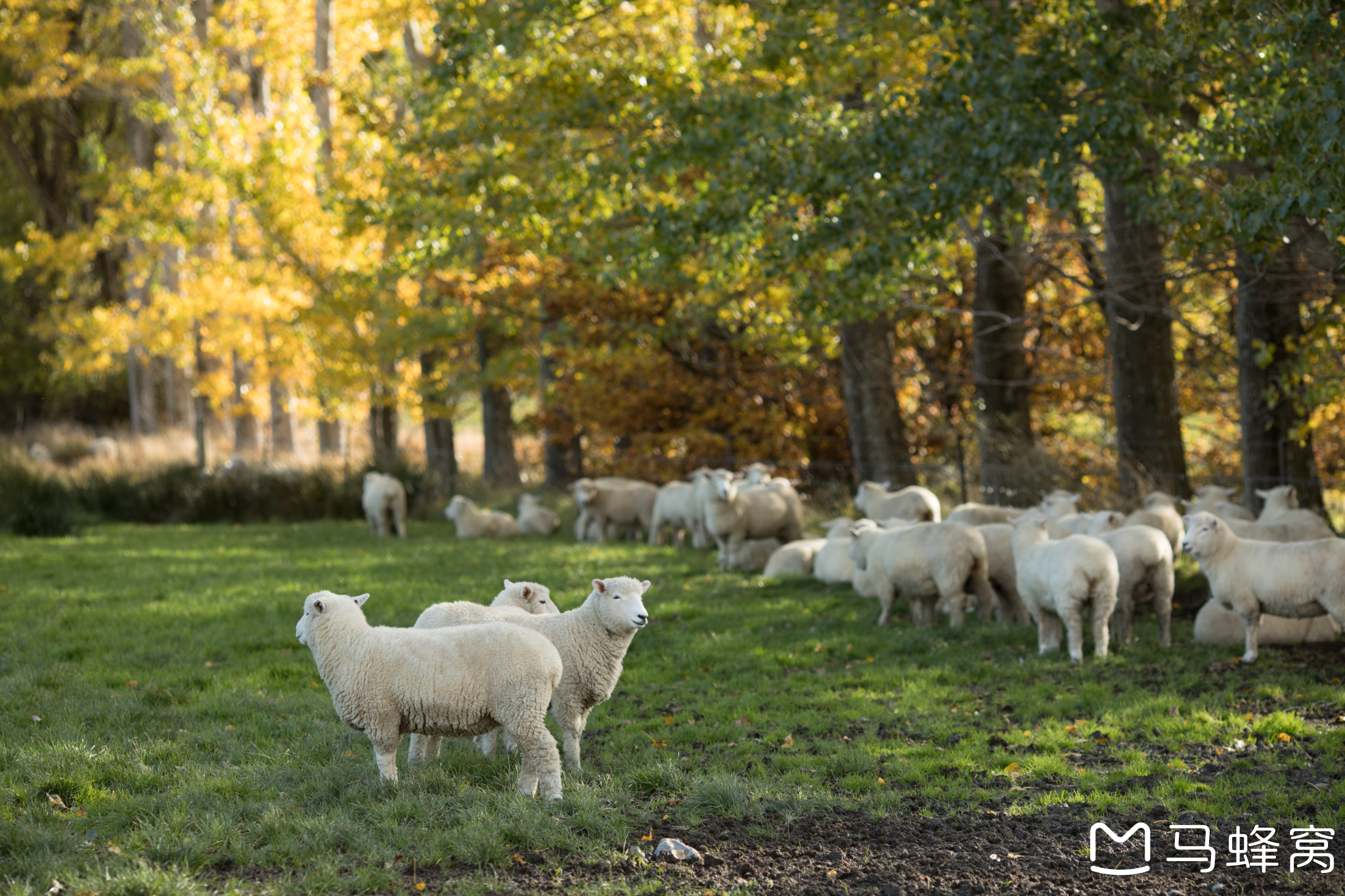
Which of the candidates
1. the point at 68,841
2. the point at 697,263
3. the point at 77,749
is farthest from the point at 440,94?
the point at 68,841

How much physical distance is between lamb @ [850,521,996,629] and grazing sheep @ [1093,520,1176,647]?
1214 millimetres

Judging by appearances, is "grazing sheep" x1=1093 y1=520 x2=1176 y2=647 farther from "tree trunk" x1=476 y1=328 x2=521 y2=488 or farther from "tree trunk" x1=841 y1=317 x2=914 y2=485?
"tree trunk" x1=476 y1=328 x2=521 y2=488

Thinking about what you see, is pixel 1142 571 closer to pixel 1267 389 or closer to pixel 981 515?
pixel 981 515

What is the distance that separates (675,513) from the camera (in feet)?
→ 54.0

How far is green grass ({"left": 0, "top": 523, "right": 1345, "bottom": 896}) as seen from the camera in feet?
16.8

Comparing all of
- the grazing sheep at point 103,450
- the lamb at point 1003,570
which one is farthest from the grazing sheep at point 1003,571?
the grazing sheep at point 103,450

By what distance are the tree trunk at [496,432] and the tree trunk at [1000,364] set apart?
38.7ft

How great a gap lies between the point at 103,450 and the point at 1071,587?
943 inches

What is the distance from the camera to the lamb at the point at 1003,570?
416 inches

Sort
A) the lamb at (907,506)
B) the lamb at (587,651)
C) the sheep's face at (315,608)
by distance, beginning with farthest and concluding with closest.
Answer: the lamb at (907,506), the lamb at (587,651), the sheep's face at (315,608)

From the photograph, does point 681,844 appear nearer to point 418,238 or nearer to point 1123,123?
point 1123,123

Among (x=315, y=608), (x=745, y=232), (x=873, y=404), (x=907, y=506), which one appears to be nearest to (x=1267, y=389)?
(x=907, y=506)

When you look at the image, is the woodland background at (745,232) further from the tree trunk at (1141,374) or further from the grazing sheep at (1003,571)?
the grazing sheep at (1003,571)

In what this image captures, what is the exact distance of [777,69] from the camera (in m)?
16.0
